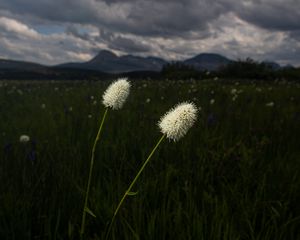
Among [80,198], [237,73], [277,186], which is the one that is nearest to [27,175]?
[80,198]

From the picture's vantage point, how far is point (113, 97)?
2.44 m

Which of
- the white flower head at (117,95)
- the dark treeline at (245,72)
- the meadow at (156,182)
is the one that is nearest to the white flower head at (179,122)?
the white flower head at (117,95)

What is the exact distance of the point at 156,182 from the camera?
3297mm

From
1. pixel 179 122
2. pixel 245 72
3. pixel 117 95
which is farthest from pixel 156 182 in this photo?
pixel 245 72

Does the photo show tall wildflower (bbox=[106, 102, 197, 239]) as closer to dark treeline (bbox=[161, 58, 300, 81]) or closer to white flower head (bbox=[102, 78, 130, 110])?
white flower head (bbox=[102, 78, 130, 110])

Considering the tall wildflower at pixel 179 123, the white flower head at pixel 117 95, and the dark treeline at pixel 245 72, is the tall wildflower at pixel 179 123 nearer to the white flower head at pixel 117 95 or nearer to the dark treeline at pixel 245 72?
the white flower head at pixel 117 95

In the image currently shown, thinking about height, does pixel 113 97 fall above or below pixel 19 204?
above

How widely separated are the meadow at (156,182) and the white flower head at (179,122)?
48 cm

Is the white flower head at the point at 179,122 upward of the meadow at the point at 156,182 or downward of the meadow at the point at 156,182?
upward

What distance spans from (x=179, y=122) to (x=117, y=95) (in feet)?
1.63

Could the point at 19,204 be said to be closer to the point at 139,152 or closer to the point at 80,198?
the point at 80,198

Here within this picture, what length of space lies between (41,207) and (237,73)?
2473 cm

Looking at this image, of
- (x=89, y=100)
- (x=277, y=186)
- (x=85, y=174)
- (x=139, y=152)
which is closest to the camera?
(x=277, y=186)

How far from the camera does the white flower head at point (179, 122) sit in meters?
2.13
